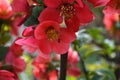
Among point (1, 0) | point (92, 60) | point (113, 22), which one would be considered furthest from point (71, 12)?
point (113, 22)

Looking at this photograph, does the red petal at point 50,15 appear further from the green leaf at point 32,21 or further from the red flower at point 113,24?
the red flower at point 113,24

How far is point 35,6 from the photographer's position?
0.87 m

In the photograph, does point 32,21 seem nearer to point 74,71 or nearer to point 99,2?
point 99,2

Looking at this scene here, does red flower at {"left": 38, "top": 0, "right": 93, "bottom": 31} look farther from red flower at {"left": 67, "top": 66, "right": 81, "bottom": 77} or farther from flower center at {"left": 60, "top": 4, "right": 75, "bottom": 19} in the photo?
red flower at {"left": 67, "top": 66, "right": 81, "bottom": 77}

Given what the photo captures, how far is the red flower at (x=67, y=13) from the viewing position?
82 cm

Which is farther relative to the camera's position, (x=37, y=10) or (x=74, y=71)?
(x=74, y=71)

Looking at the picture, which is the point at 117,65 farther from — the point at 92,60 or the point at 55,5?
the point at 55,5

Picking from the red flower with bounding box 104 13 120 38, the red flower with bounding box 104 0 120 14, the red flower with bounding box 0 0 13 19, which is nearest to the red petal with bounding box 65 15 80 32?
the red flower with bounding box 104 0 120 14

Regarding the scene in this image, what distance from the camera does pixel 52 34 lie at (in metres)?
0.85

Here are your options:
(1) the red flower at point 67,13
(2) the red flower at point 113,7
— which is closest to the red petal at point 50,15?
(1) the red flower at point 67,13

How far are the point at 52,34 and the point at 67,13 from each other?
64mm

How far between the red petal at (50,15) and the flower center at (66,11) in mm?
15

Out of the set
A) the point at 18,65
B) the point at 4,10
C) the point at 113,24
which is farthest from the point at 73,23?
the point at 113,24

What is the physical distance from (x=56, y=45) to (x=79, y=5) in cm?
13
